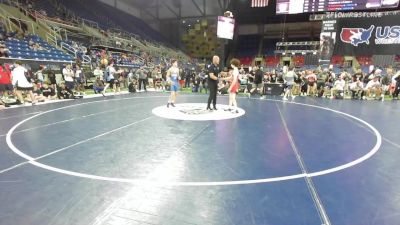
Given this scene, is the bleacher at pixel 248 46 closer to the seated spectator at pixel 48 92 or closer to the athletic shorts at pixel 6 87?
the seated spectator at pixel 48 92

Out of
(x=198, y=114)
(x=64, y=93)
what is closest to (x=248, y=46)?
(x=64, y=93)

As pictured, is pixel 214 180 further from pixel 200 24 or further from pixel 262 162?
pixel 200 24

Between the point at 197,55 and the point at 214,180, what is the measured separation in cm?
3883

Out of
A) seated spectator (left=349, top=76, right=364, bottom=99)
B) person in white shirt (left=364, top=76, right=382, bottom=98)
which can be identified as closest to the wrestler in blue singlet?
seated spectator (left=349, top=76, right=364, bottom=99)

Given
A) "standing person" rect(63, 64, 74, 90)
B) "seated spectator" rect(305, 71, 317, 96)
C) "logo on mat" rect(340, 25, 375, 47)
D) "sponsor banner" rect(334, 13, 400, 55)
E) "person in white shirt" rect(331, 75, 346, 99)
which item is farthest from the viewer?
"logo on mat" rect(340, 25, 375, 47)

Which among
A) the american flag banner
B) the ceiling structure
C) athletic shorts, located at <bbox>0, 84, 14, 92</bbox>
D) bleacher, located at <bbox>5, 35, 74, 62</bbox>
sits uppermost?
the ceiling structure

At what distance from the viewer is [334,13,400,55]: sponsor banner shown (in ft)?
67.7

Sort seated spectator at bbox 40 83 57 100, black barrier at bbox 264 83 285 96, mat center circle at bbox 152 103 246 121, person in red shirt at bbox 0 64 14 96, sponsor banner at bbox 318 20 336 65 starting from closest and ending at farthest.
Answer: mat center circle at bbox 152 103 246 121 → person in red shirt at bbox 0 64 14 96 → seated spectator at bbox 40 83 57 100 → black barrier at bbox 264 83 285 96 → sponsor banner at bbox 318 20 336 65

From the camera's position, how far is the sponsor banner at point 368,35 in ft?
67.7

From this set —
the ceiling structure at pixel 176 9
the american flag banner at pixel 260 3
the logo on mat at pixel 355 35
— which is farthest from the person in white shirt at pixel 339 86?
the ceiling structure at pixel 176 9

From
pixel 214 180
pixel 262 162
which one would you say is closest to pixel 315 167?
pixel 262 162

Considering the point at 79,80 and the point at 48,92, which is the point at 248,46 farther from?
the point at 48,92

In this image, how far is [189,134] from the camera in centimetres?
532

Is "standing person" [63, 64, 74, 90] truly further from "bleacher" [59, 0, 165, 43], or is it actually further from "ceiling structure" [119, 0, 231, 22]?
"ceiling structure" [119, 0, 231, 22]
